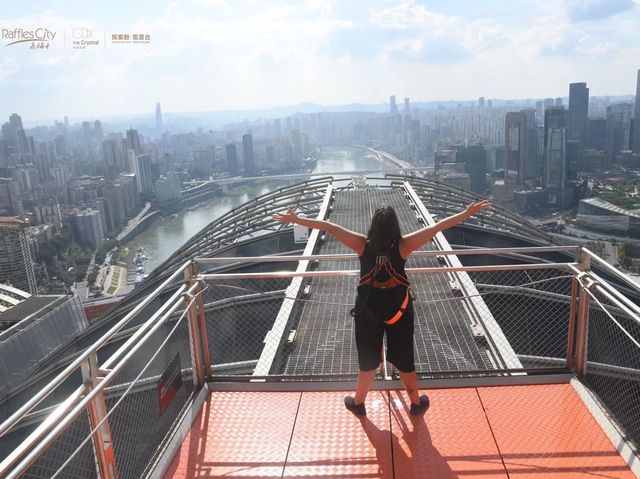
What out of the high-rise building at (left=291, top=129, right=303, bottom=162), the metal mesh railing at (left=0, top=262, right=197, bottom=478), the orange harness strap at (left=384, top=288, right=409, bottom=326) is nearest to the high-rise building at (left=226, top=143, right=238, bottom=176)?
the high-rise building at (left=291, top=129, right=303, bottom=162)

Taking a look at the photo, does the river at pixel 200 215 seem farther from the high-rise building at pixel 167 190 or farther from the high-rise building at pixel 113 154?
the high-rise building at pixel 113 154

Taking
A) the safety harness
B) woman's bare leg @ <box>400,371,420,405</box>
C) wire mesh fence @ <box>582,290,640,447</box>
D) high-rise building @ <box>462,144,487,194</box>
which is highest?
the safety harness

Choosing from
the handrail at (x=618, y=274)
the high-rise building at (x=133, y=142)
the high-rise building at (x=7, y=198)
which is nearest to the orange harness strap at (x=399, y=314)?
the handrail at (x=618, y=274)

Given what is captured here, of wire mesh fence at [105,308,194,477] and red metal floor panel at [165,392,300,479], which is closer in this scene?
red metal floor panel at [165,392,300,479]

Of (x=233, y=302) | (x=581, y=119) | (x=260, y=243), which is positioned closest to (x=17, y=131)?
(x=260, y=243)

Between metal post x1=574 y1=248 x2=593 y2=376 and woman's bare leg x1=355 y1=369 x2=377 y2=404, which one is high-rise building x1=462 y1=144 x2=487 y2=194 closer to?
metal post x1=574 y1=248 x2=593 y2=376

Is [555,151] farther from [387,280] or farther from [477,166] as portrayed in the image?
[387,280]
